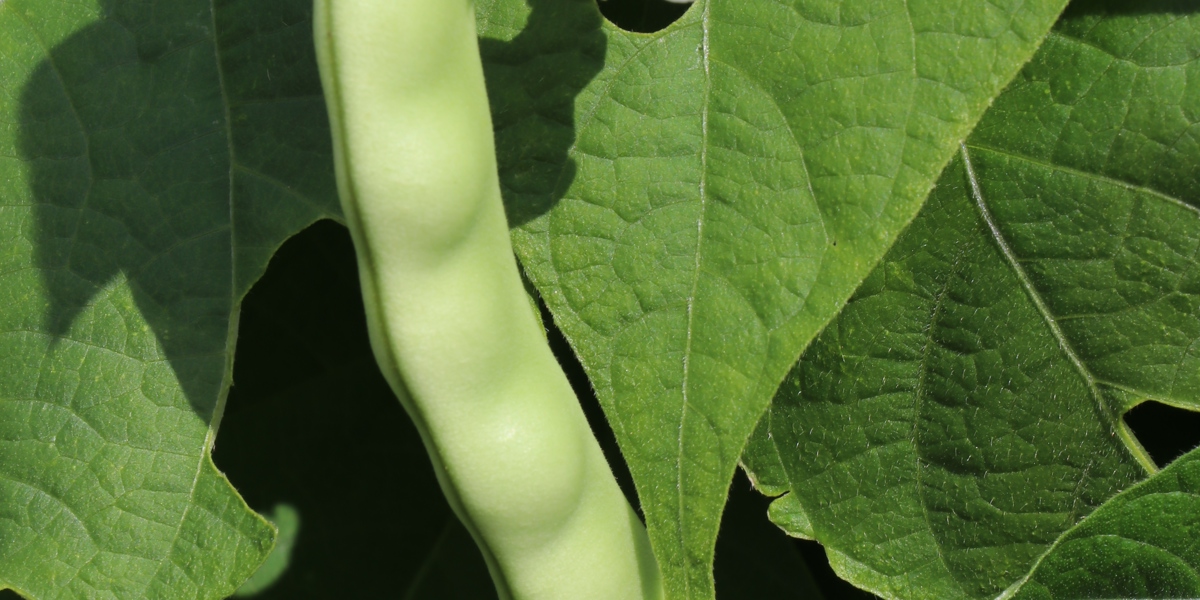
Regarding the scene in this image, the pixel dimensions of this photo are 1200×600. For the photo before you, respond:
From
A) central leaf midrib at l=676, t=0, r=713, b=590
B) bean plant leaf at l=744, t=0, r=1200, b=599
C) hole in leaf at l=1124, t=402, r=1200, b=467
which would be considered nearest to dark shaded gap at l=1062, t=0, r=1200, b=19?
bean plant leaf at l=744, t=0, r=1200, b=599

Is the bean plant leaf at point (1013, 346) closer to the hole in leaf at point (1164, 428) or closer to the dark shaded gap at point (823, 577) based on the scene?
the hole in leaf at point (1164, 428)

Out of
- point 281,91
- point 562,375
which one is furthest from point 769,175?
point 281,91

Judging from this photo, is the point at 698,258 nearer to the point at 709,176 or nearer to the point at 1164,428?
the point at 709,176

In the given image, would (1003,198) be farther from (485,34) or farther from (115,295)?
(115,295)

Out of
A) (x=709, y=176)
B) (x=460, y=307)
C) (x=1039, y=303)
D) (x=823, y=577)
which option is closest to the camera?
(x=460, y=307)

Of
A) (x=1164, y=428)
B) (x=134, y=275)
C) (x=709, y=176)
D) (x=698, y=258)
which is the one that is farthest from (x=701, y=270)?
(x=1164, y=428)
